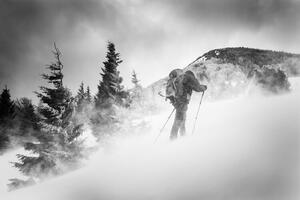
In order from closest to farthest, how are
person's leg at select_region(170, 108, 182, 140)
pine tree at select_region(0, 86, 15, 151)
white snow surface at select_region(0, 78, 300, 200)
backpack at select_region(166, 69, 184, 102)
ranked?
white snow surface at select_region(0, 78, 300, 200) < person's leg at select_region(170, 108, 182, 140) < backpack at select_region(166, 69, 184, 102) < pine tree at select_region(0, 86, 15, 151)

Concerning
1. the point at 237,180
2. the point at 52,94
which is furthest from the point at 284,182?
the point at 52,94

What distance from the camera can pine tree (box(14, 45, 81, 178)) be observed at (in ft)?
48.2

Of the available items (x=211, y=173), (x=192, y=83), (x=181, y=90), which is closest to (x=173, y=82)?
(x=181, y=90)

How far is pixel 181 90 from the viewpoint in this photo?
10203mm

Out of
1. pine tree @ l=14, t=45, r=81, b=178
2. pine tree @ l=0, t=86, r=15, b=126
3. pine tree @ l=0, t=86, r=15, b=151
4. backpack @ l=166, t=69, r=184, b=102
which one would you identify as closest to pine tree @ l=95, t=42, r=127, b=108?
pine tree @ l=14, t=45, r=81, b=178

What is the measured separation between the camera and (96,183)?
6.89 meters

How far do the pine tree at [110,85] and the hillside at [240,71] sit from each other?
1093cm

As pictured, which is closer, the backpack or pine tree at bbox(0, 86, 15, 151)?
the backpack

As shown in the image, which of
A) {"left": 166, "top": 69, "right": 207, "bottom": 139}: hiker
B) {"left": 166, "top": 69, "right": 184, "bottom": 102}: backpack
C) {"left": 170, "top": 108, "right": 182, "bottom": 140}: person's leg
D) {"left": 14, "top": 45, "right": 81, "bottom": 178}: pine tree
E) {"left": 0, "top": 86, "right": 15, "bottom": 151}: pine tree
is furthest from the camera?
{"left": 0, "top": 86, "right": 15, "bottom": 151}: pine tree

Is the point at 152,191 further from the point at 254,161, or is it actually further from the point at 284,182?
the point at 284,182

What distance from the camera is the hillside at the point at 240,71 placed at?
1802 cm

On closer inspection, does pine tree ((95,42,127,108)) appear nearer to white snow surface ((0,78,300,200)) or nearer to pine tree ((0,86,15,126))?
white snow surface ((0,78,300,200))

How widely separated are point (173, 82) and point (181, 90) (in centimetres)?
58

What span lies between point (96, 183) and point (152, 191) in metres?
2.38
